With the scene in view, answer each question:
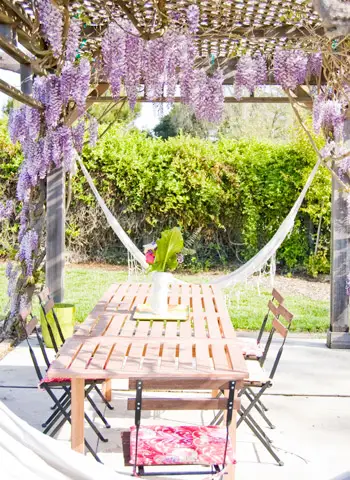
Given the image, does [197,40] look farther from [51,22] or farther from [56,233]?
[56,233]

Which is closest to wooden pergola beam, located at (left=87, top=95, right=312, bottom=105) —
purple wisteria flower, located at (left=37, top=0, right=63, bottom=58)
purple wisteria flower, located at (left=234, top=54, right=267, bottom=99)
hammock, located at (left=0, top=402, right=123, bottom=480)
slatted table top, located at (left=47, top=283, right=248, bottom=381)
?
purple wisteria flower, located at (left=234, top=54, right=267, bottom=99)

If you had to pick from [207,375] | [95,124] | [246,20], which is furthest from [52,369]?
[95,124]

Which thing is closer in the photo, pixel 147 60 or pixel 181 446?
pixel 181 446

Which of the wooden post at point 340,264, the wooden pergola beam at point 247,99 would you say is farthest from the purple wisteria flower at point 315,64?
the wooden post at point 340,264

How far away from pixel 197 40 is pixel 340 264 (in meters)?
1.90

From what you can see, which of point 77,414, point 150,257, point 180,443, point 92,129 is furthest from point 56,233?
point 180,443

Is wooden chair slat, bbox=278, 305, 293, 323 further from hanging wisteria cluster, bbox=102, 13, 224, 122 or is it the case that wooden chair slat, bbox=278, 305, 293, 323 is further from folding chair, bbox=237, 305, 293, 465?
hanging wisteria cluster, bbox=102, 13, 224, 122

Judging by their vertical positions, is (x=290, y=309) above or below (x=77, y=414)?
below

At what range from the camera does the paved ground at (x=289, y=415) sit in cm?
288

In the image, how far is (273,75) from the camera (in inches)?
199

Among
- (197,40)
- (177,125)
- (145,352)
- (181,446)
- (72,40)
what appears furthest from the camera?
(177,125)

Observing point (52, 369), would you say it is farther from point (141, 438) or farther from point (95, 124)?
point (95, 124)

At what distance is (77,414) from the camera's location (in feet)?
8.14

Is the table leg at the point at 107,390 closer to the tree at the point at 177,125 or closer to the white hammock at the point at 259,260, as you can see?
the white hammock at the point at 259,260
